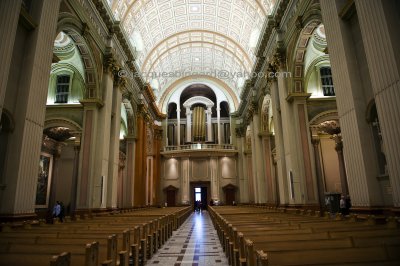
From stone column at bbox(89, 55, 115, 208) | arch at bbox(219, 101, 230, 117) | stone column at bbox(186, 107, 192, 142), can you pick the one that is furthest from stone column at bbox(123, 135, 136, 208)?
arch at bbox(219, 101, 230, 117)

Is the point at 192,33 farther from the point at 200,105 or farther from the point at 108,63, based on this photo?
the point at 108,63

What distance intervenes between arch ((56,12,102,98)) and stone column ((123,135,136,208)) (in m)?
5.75

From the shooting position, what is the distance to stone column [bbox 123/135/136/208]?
14594 millimetres

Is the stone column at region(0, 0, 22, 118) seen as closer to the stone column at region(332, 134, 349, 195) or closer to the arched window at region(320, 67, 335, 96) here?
the arched window at region(320, 67, 335, 96)

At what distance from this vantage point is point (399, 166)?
408 cm

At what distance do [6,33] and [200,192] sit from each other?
71.3 feet

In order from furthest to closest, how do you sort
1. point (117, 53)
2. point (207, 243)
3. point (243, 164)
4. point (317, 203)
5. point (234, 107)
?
point (234, 107) → point (243, 164) → point (117, 53) → point (317, 203) → point (207, 243)

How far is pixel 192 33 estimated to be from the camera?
1944cm

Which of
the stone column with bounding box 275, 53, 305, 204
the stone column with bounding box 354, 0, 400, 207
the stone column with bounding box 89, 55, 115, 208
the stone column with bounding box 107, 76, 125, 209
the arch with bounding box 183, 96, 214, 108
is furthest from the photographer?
the arch with bounding box 183, 96, 214, 108

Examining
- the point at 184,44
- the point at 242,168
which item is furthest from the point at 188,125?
the point at 184,44

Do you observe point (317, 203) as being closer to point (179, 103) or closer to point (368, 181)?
point (368, 181)

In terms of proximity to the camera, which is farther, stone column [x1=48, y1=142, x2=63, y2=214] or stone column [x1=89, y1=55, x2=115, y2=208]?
stone column [x1=48, y1=142, x2=63, y2=214]

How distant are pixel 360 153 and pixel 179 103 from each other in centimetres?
2083

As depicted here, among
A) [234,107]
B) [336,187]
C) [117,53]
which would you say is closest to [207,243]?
[117,53]
